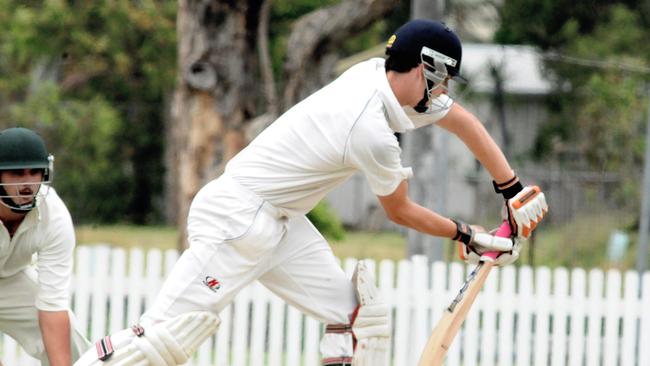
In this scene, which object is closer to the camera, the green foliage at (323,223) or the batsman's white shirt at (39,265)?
the batsman's white shirt at (39,265)

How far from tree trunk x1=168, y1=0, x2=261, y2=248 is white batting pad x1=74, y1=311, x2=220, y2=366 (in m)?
4.24

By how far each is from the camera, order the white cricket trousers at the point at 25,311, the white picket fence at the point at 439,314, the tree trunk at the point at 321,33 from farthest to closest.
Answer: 1. the tree trunk at the point at 321,33
2. the white picket fence at the point at 439,314
3. the white cricket trousers at the point at 25,311

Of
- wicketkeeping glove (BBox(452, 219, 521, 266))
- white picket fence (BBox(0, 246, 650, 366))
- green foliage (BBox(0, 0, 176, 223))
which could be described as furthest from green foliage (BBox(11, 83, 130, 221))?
wicketkeeping glove (BBox(452, 219, 521, 266))

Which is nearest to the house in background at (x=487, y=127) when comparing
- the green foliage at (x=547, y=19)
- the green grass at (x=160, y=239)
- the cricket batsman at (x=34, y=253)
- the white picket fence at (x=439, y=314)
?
the green foliage at (x=547, y=19)

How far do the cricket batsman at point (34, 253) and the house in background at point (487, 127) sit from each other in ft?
14.2

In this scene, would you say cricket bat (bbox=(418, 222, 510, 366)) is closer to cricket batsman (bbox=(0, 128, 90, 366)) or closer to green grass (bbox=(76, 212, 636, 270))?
cricket batsman (bbox=(0, 128, 90, 366))

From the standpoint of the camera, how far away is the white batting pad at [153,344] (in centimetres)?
450

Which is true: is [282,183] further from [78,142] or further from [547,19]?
[78,142]

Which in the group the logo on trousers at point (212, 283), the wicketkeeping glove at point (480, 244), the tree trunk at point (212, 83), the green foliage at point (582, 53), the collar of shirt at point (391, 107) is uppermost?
the green foliage at point (582, 53)

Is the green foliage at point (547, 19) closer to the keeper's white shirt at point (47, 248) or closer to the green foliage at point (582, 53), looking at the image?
the green foliage at point (582, 53)

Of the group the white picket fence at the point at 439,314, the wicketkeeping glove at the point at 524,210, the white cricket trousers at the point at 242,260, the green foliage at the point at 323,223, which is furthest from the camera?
the green foliage at the point at 323,223

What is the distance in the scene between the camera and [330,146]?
455 cm

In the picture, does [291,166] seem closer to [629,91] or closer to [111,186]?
[629,91]

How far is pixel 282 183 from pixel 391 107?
0.51 m
